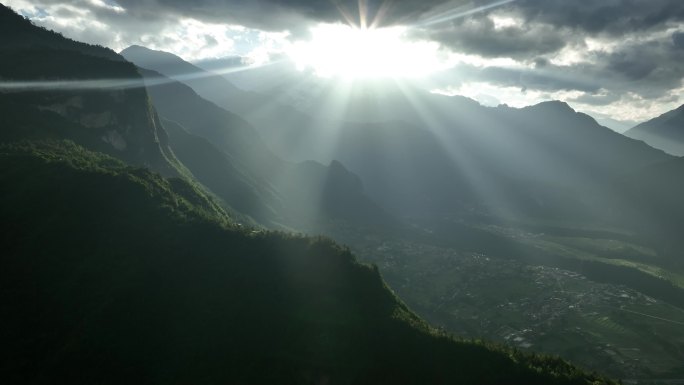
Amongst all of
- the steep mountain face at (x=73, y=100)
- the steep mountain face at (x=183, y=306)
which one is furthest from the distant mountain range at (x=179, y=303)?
the steep mountain face at (x=73, y=100)

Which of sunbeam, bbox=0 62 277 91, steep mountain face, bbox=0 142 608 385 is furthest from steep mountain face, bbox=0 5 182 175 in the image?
steep mountain face, bbox=0 142 608 385

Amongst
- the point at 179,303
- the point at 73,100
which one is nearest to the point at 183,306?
the point at 179,303

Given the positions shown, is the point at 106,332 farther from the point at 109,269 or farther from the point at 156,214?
the point at 156,214

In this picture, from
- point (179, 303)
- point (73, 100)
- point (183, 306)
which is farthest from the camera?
point (73, 100)

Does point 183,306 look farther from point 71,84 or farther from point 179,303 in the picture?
point 71,84

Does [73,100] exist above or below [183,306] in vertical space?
above

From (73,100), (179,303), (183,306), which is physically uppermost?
(73,100)

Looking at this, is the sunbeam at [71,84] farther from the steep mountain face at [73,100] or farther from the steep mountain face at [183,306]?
the steep mountain face at [183,306]

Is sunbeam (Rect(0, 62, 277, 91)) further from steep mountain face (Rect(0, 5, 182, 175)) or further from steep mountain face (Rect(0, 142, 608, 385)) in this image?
steep mountain face (Rect(0, 142, 608, 385))
